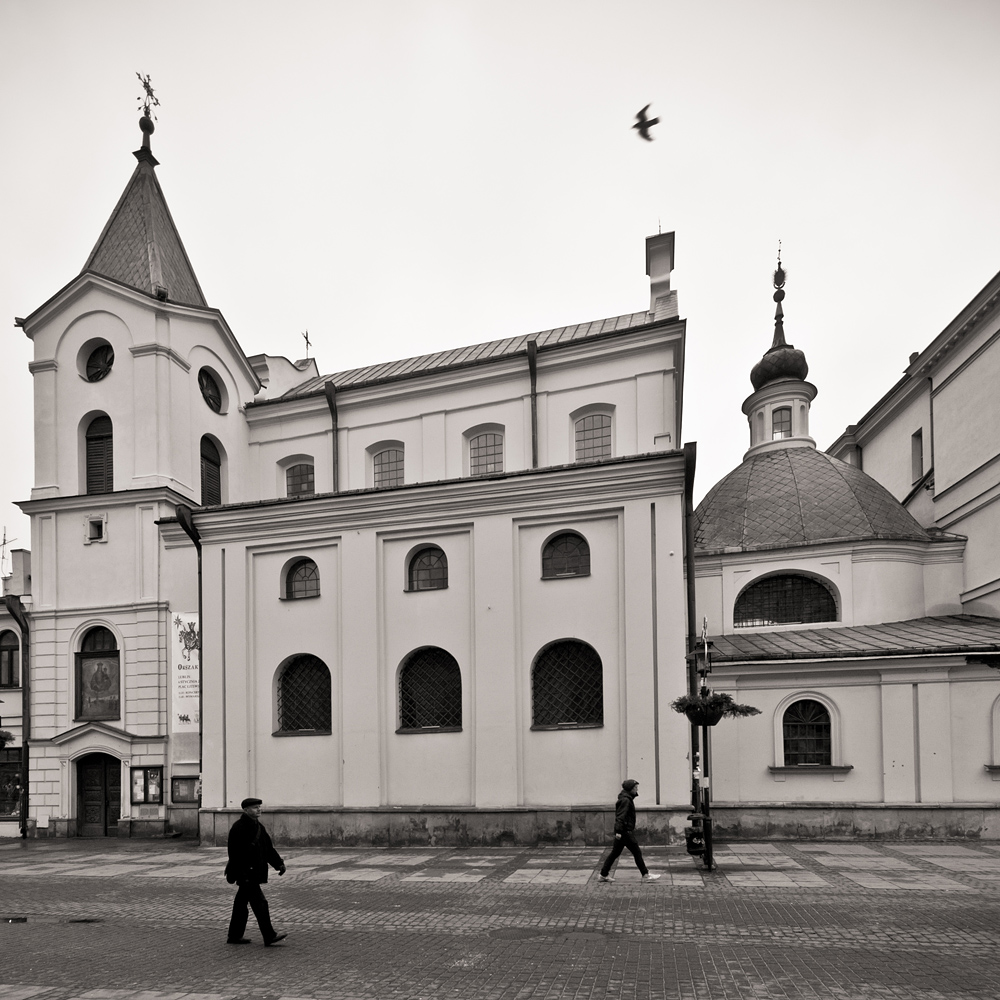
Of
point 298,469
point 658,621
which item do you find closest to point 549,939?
point 658,621

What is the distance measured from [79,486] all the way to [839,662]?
791 inches

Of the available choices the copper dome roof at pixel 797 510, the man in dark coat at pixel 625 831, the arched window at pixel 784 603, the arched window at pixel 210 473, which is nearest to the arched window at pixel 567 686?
the man in dark coat at pixel 625 831

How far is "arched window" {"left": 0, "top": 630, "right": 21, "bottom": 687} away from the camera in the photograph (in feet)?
88.3

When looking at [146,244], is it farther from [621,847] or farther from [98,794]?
[621,847]

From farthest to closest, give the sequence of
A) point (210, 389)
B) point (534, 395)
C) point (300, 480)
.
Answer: point (300, 480), point (210, 389), point (534, 395)

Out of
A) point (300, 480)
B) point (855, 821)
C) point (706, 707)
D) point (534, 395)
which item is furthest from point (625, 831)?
point (300, 480)

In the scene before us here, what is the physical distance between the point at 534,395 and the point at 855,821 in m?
12.7

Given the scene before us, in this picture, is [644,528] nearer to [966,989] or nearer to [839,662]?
[839,662]

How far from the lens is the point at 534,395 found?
23469 millimetres

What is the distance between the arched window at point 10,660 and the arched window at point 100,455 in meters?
6.78

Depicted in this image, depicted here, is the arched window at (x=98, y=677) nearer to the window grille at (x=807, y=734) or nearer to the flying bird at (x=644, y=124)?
the window grille at (x=807, y=734)

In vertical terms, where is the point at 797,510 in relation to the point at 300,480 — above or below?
below

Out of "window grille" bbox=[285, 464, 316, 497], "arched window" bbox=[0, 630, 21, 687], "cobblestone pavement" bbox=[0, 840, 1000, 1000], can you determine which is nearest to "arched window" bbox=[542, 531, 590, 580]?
"cobblestone pavement" bbox=[0, 840, 1000, 1000]

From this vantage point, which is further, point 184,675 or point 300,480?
point 300,480
